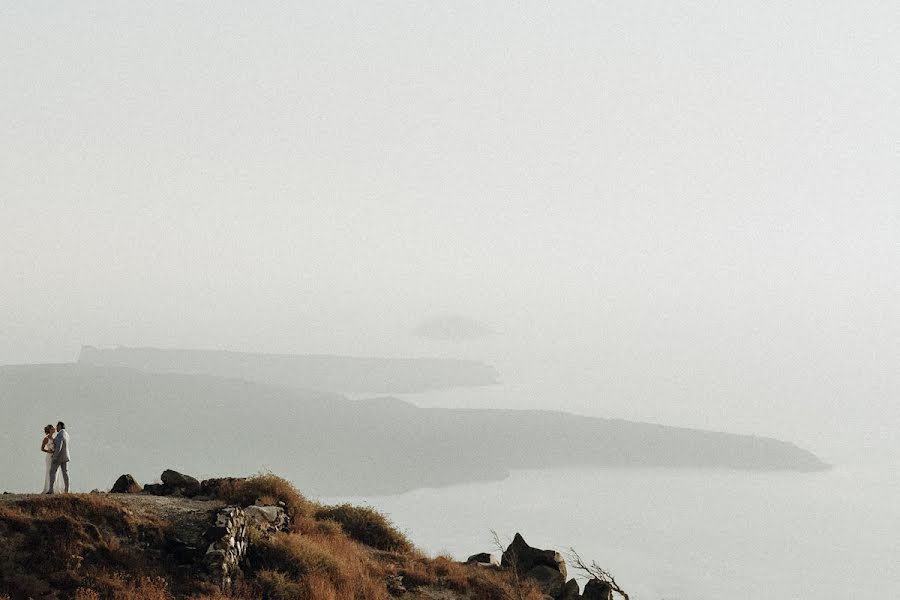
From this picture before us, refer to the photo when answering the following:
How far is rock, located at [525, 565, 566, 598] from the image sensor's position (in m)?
24.8

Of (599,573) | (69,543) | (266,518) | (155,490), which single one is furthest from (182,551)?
(599,573)

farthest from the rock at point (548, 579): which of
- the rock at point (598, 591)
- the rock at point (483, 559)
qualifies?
the rock at point (483, 559)

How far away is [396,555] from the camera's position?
2459 cm

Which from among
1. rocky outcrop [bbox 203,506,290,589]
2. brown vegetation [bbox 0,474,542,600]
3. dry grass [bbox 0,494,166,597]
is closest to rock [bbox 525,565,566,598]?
brown vegetation [bbox 0,474,542,600]

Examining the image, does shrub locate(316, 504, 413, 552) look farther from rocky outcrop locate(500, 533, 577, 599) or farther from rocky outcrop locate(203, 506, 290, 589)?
rocky outcrop locate(203, 506, 290, 589)

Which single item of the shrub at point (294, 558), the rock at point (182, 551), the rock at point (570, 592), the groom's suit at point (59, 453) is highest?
the groom's suit at point (59, 453)

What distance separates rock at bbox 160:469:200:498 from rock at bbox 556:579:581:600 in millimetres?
13542

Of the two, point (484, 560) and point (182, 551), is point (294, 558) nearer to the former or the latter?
point (182, 551)

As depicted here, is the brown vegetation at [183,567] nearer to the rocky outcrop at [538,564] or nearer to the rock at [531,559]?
the rocky outcrop at [538,564]

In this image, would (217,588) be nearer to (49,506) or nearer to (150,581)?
(150,581)

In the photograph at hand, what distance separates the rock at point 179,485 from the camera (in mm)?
25281

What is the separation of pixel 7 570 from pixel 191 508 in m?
6.40

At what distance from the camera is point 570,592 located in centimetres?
2431

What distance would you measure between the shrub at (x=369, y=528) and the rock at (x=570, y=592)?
5.76 metres
